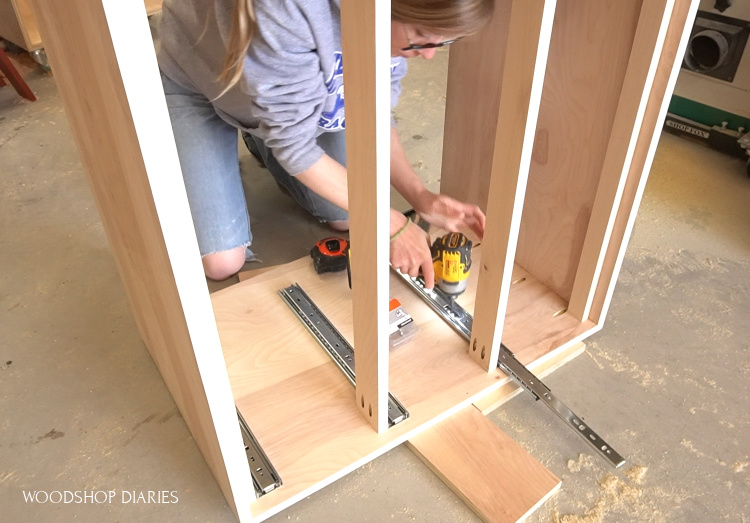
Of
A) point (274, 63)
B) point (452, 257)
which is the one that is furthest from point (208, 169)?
point (452, 257)

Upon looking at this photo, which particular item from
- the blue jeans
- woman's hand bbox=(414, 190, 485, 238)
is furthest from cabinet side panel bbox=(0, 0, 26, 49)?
woman's hand bbox=(414, 190, 485, 238)

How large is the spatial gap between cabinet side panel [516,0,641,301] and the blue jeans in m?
0.49

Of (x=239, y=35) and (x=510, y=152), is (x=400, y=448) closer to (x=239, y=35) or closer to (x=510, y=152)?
(x=510, y=152)

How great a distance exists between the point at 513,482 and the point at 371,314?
37 cm

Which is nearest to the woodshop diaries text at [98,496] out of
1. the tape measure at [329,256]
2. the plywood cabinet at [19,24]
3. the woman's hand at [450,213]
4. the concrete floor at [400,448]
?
the concrete floor at [400,448]

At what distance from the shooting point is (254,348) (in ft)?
3.61

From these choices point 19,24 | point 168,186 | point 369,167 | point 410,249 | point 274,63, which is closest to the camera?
point 168,186

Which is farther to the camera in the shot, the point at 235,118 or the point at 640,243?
the point at 640,243

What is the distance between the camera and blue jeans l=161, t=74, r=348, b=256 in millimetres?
1221

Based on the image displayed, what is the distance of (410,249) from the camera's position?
1045 mm

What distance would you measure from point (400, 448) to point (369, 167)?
20.9 inches

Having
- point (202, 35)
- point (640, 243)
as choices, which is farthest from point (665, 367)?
point (202, 35)

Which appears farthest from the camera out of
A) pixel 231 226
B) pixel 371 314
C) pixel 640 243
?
pixel 640 243

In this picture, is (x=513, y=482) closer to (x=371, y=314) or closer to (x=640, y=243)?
(x=371, y=314)
